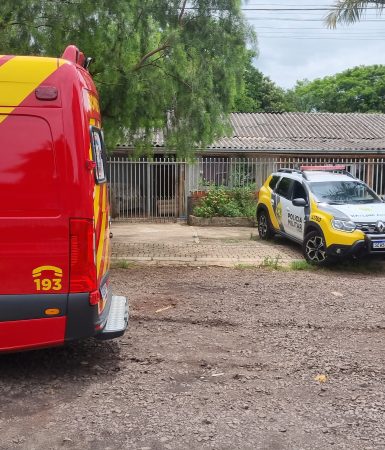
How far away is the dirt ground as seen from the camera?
3355 millimetres

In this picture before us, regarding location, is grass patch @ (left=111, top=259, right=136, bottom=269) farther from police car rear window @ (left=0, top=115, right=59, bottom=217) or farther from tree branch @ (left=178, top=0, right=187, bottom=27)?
police car rear window @ (left=0, top=115, right=59, bottom=217)

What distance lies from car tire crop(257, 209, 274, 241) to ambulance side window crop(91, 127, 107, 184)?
7.56 meters

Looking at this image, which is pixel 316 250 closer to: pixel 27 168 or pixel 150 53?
pixel 150 53

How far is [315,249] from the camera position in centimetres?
907

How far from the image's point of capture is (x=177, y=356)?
4723mm

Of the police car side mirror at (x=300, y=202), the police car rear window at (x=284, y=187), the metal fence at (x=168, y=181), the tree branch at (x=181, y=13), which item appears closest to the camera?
the tree branch at (x=181, y=13)

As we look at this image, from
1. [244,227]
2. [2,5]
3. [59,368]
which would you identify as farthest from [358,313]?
[244,227]

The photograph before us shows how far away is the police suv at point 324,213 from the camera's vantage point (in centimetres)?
845

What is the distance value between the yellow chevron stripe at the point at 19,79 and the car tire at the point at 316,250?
20.2 feet

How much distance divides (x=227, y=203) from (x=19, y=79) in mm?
12305

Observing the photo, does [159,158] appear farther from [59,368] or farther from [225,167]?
[59,368]

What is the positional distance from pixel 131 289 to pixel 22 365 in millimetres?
2927

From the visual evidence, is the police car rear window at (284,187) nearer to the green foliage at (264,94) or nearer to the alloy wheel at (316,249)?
the alloy wheel at (316,249)

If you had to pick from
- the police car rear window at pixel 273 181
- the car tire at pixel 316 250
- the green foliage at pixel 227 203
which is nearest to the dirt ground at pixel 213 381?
the car tire at pixel 316 250
